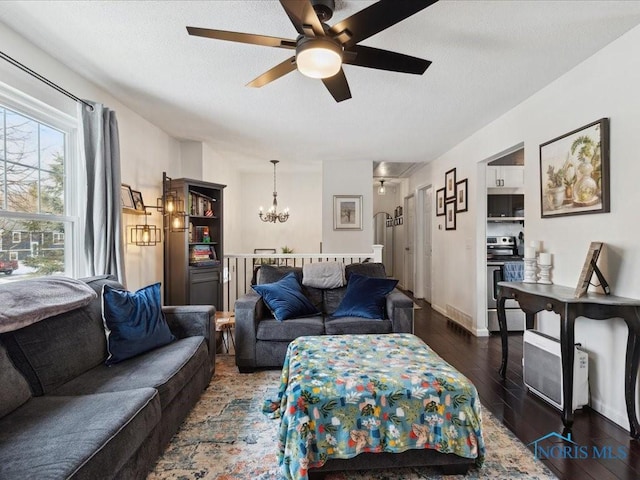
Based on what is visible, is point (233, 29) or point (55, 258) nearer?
point (233, 29)

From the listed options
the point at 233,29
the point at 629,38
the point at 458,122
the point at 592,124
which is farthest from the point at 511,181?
the point at 233,29

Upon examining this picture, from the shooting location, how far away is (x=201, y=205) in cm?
428

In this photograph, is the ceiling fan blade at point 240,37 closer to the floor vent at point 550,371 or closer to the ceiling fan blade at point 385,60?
the ceiling fan blade at point 385,60

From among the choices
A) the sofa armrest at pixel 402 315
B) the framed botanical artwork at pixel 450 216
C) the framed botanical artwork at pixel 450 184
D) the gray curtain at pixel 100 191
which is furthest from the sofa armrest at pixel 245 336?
the framed botanical artwork at pixel 450 184

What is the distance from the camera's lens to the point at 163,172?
13.5 ft

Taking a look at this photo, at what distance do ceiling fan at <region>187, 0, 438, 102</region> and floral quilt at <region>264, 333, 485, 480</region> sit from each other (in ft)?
5.34

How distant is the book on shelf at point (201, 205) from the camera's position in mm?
4109

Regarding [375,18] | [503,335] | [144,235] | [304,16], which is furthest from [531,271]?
[144,235]

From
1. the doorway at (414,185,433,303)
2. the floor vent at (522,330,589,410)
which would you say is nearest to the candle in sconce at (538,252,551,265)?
the floor vent at (522,330,589,410)

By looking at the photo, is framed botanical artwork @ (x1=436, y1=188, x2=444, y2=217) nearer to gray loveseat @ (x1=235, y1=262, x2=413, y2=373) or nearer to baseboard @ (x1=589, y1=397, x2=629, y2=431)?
gray loveseat @ (x1=235, y1=262, x2=413, y2=373)

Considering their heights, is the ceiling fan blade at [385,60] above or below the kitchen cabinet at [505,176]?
above

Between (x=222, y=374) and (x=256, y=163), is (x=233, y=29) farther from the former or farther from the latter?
(x=256, y=163)

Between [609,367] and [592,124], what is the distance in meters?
1.66

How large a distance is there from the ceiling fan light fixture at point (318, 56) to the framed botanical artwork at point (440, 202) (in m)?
3.76
